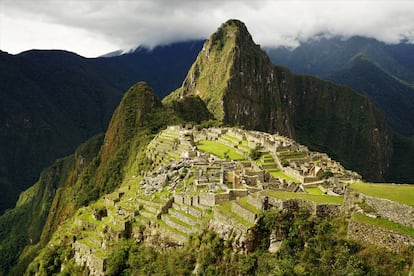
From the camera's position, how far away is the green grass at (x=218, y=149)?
55.6 m

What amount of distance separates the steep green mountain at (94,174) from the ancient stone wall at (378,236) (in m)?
53.3

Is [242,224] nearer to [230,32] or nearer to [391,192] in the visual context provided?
[391,192]

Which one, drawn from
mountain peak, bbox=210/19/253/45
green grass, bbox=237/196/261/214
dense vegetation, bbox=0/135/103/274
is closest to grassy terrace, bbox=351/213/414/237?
green grass, bbox=237/196/261/214

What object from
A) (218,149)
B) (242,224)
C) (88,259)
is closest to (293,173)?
(218,149)

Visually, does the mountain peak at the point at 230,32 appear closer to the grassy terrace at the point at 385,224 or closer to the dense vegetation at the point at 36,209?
the dense vegetation at the point at 36,209

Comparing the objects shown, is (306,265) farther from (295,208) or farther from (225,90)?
(225,90)

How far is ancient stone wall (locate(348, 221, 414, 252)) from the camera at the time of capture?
1605 centimetres

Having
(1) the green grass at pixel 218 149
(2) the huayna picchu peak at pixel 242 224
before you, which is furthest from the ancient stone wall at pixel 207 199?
(1) the green grass at pixel 218 149

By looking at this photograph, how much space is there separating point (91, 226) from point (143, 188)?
17.9ft

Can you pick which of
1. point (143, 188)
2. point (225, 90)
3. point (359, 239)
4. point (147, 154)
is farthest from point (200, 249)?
point (225, 90)

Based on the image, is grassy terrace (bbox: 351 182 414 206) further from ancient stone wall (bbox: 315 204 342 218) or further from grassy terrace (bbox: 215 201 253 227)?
grassy terrace (bbox: 215 201 253 227)

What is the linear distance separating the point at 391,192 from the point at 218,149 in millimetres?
43871

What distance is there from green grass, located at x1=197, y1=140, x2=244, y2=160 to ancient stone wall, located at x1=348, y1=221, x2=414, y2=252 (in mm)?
35794

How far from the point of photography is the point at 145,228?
28.6m
